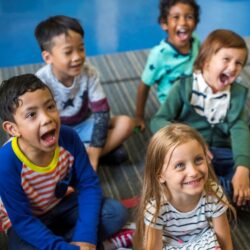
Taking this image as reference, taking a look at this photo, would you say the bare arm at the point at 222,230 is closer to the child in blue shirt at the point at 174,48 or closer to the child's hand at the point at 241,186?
the child's hand at the point at 241,186

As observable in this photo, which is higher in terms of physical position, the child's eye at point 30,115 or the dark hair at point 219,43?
the dark hair at point 219,43

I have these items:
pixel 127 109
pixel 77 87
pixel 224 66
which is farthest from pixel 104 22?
pixel 224 66

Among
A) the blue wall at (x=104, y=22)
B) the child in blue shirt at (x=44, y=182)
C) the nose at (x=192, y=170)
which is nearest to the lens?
the nose at (x=192, y=170)

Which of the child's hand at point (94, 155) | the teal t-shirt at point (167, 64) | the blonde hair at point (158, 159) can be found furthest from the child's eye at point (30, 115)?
the teal t-shirt at point (167, 64)

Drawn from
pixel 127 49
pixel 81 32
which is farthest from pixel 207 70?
pixel 127 49

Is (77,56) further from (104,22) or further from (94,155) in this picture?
(104,22)

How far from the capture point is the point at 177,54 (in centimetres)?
181

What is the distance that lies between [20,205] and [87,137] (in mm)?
573

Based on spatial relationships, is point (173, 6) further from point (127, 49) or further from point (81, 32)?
point (127, 49)

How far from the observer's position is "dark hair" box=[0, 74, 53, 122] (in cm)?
111

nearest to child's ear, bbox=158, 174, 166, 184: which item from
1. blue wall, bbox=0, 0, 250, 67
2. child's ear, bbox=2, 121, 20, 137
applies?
child's ear, bbox=2, 121, 20, 137

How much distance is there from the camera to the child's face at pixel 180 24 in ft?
5.83

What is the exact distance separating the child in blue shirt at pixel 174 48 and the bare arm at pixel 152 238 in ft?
2.73

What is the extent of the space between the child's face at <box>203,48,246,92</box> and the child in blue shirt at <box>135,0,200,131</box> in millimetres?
318
